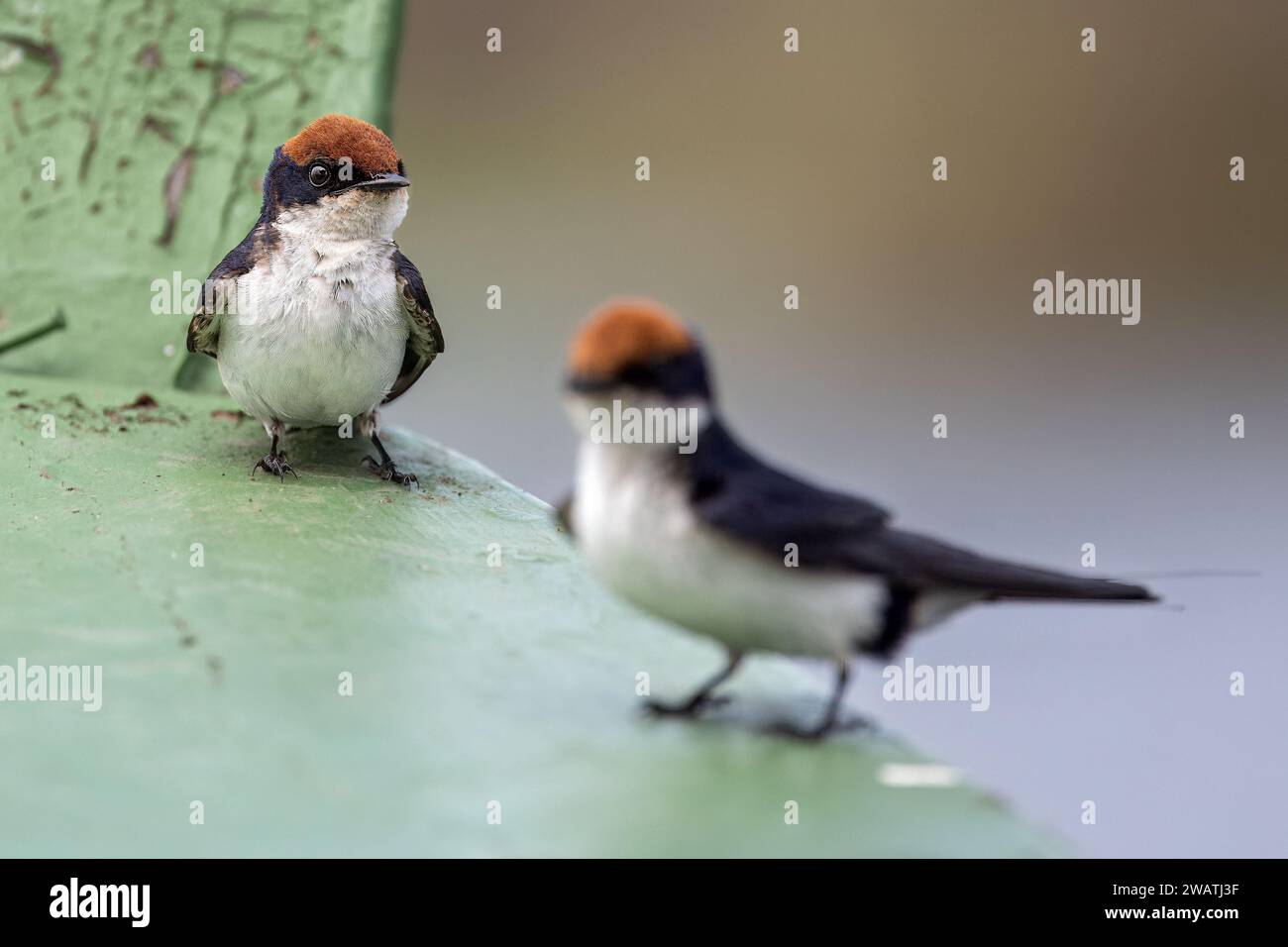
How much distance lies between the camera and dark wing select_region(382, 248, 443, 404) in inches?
138

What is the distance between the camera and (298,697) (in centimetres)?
207

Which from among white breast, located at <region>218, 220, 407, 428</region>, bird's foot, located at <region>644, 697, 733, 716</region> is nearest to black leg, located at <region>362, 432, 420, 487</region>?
white breast, located at <region>218, 220, 407, 428</region>

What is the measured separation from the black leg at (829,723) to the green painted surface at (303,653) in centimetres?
3

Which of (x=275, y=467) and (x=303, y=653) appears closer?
(x=303, y=653)

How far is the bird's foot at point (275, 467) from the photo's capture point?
3363 millimetres

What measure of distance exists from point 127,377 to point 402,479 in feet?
3.70

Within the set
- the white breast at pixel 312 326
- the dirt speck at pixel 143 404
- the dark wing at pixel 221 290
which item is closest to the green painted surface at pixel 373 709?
the white breast at pixel 312 326

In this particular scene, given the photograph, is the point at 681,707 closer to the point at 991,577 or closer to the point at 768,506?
the point at 768,506

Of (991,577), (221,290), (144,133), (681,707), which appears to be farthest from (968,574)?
(144,133)

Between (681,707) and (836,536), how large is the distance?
325 millimetres

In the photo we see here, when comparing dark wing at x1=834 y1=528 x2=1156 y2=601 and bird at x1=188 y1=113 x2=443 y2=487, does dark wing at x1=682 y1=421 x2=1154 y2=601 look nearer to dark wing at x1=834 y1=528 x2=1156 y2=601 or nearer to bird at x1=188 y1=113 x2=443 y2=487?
dark wing at x1=834 y1=528 x2=1156 y2=601

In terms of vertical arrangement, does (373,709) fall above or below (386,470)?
below

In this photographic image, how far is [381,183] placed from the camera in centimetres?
334

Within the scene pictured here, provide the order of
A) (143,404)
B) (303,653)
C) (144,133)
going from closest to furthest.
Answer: (303,653), (143,404), (144,133)
